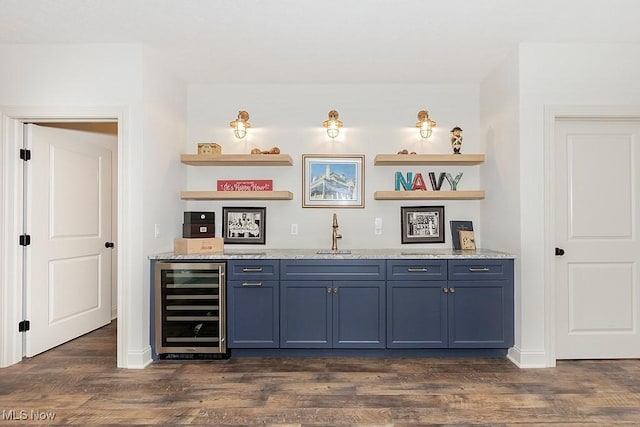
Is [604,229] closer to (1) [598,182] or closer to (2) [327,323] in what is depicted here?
(1) [598,182]

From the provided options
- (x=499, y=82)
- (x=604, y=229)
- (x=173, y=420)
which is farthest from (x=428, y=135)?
(x=173, y=420)

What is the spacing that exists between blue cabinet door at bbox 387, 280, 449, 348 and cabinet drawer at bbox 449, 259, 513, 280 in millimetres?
150

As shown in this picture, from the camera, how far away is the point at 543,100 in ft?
10.8

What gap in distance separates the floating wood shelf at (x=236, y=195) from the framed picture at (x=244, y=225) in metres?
0.29

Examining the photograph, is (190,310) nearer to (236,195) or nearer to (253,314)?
(253,314)

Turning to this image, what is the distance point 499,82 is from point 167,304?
3.49 m

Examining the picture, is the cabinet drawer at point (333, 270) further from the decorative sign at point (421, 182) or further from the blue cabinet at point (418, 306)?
the decorative sign at point (421, 182)

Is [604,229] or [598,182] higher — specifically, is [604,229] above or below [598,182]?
below

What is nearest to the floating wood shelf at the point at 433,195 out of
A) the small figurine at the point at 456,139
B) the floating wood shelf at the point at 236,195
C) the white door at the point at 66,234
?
the small figurine at the point at 456,139

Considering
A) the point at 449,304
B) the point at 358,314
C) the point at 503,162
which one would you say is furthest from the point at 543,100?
the point at 358,314

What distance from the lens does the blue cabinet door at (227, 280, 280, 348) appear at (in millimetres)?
3434

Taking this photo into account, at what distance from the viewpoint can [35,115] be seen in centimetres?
326

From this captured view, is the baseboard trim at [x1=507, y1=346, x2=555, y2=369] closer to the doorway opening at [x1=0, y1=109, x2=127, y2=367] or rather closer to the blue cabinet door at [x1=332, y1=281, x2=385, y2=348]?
the blue cabinet door at [x1=332, y1=281, x2=385, y2=348]

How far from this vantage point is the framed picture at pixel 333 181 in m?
4.14
